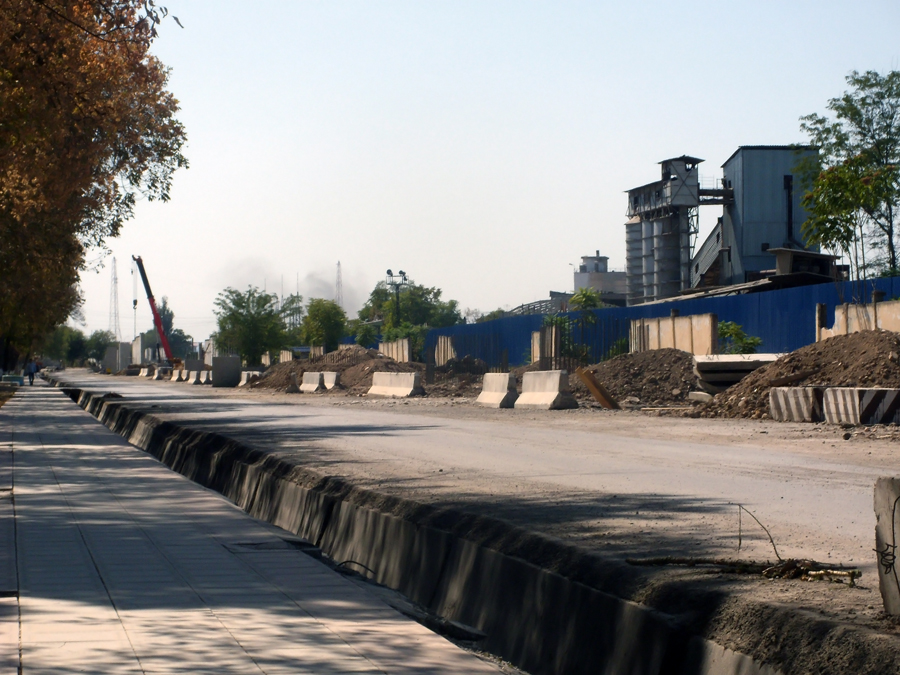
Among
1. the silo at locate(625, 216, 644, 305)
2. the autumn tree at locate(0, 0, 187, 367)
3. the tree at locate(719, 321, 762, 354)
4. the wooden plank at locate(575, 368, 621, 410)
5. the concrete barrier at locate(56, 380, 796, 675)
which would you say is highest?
the silo at locate(625, 216, 644, 305)

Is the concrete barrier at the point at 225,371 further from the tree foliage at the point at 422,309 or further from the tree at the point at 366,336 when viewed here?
the tree foliage at the point at 422,309

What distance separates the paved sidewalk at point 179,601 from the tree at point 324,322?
133 metres

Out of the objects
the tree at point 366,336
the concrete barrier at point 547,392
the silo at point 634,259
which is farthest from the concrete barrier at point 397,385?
the tree at point 366,336

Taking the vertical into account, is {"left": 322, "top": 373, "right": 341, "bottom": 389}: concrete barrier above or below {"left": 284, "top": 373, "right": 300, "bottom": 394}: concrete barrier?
above

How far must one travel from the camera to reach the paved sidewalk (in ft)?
15.6

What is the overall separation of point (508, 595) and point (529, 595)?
0.30 metres

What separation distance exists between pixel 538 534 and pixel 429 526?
4.09 ft

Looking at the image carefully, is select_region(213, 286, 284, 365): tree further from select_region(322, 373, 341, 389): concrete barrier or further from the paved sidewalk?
the paved sidewalk

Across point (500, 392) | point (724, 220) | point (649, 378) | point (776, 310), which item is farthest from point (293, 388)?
point (724, 220)

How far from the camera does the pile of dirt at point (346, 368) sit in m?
56.9

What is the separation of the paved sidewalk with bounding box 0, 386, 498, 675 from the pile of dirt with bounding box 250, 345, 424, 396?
4089 centimetres

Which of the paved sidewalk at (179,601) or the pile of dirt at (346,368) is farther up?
the pile of dirt at (346,368)

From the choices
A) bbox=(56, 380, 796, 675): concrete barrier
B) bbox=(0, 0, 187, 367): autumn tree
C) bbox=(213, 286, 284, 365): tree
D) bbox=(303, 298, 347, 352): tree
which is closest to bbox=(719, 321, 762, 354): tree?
bbox=(0, 0, 187, 367): autumn tree

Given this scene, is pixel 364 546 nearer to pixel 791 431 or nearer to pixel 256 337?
pixel 791 431
